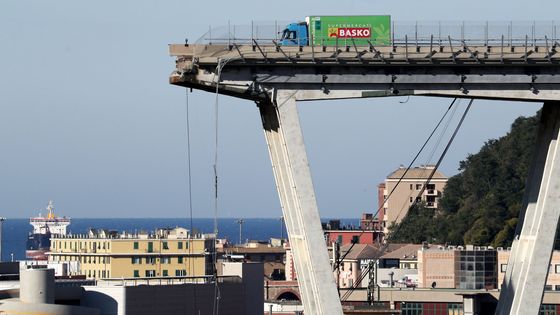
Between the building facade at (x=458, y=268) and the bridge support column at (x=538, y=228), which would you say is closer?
the bridge support column at (x=538, y=228)

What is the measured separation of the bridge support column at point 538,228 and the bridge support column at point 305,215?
20.1ft

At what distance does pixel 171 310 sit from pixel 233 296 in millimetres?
6023

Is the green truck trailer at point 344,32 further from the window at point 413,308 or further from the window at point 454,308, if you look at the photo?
the window at point 413,308

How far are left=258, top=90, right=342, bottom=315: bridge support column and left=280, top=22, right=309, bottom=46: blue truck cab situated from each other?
163 cm

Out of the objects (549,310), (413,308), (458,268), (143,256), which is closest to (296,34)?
(549,310)

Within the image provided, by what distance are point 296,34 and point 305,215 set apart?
5782 millimetres

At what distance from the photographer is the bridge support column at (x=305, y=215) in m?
61.9

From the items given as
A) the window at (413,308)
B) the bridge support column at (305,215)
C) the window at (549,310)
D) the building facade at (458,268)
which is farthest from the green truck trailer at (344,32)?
the building facade at (458,268)

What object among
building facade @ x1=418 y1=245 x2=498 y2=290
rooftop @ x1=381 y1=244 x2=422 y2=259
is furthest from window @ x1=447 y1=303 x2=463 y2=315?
rooftop @ x1=381 y1=244 x2=422 y2=259

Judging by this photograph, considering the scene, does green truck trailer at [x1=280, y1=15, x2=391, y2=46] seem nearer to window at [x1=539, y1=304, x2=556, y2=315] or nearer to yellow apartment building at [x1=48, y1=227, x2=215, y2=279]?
window at [x1=539, y1=304, x2=556, y2=315]

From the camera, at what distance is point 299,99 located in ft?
205

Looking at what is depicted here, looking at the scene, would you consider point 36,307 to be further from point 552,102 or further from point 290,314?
point 290,314

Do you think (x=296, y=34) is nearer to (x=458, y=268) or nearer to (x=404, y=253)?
(x=458, y=268)

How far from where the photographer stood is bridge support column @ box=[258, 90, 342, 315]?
203 ft
